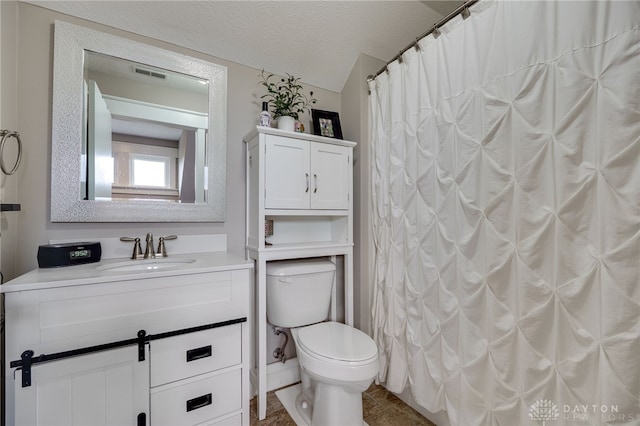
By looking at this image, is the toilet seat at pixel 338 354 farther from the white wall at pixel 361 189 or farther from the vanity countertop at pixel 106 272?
the vanity countertop at pixel 106 272

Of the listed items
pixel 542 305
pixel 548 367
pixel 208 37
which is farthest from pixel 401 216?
pixel 208 37

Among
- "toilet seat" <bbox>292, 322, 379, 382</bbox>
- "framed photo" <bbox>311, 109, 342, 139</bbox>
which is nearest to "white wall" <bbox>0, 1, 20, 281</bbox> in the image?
"toilet seat" <bbox>292, 322, 379, 382</bbox>

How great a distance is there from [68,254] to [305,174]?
1225mm

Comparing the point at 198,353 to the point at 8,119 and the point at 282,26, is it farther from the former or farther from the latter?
the point at 282,26

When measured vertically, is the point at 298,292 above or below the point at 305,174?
below

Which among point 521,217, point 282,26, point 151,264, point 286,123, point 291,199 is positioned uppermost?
point 282,26

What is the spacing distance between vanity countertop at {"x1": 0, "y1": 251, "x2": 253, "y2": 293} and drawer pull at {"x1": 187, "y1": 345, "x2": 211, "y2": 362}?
35 centimetres

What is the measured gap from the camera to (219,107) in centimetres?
164

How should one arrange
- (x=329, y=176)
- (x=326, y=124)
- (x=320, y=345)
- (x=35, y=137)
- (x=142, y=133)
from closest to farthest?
(x=35, y=137), (x=320, y=345), (x=142, y=133), (x=329, y=176), (x=326, y=124)

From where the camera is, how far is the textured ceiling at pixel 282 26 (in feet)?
4.56

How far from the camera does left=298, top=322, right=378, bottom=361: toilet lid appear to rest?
4.22 ft

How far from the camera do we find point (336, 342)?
1407 mm

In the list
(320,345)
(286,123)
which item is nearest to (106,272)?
(320,345)

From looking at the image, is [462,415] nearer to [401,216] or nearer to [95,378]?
[401,216]
